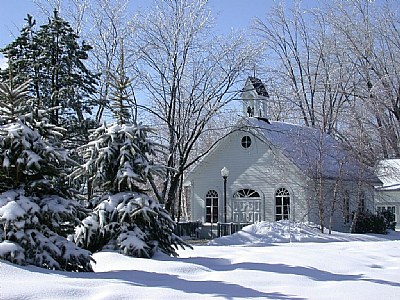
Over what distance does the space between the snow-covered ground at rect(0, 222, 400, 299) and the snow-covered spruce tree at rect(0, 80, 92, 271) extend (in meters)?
0.50

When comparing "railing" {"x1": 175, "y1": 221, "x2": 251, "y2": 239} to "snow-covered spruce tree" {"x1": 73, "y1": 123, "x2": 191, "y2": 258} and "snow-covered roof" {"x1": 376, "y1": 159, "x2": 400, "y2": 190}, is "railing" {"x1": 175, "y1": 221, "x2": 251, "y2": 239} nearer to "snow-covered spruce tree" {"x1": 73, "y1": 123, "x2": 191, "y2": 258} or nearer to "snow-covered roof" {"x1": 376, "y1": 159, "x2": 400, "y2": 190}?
"snow-covered roof" {"x1": 376, "y1": 159, "x2": 400, "y2": 190}

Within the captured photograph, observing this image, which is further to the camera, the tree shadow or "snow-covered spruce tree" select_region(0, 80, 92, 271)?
"snow-covered spruce tree" select_region(0, 80, 92, 271)

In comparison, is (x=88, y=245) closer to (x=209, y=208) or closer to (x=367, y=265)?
(x=367, y=265)

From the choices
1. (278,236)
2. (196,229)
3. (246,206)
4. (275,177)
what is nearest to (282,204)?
(275,177)

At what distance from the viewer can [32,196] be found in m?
9.85

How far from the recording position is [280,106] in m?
44.8

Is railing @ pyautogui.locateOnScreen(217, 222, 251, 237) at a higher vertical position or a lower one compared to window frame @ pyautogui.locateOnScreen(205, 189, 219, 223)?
lower

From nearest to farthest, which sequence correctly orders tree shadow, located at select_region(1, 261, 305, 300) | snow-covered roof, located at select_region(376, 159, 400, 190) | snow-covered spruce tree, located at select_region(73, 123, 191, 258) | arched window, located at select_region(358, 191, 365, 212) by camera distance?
tree shadow, located at select_region(1, 261, 305, 300) → snow-covered spruce tree, located at select_region(73, 123, 191, 258) → arched window, located at select_region(358, 191, 365, 212) → snow-covered roof, located at select_region(376, 159, 400, 190)

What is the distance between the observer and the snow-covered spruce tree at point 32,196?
8898 mm

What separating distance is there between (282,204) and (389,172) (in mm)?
7761

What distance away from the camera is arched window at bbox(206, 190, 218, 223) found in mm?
31922

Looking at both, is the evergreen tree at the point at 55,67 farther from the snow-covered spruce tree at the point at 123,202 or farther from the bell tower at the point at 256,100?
the bell tower at the point at 256,100

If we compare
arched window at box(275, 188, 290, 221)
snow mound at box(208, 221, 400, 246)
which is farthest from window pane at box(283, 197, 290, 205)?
snow mound at box(208, 221, 400, 246)

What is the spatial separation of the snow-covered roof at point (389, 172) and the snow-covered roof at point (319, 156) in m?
2.38
